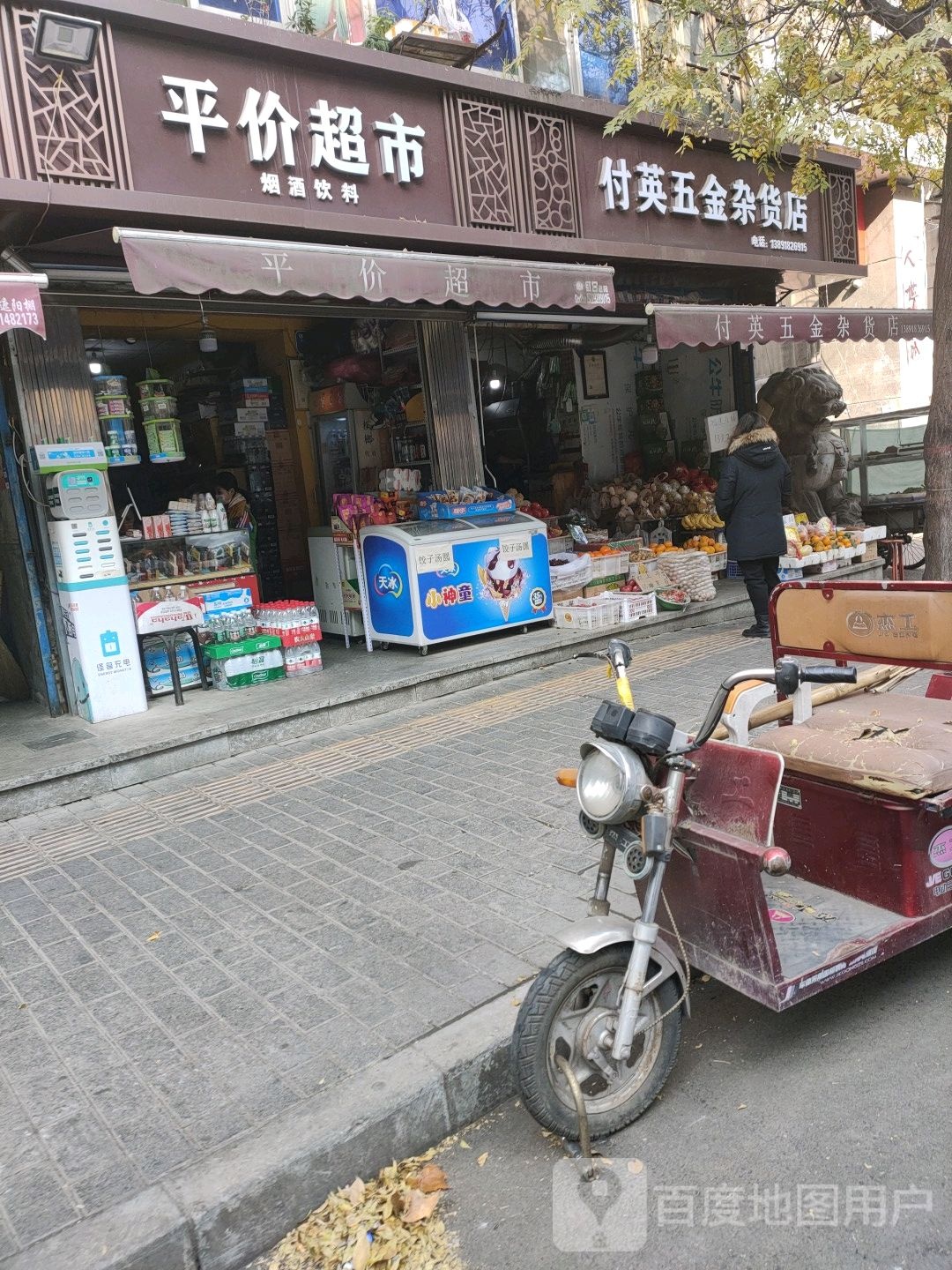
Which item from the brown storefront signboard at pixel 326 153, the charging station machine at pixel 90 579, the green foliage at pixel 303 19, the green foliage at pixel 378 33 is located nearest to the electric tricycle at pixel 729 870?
the charging station machine at pixel 90 579

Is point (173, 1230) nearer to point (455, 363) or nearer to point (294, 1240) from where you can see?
point (294, 1240)

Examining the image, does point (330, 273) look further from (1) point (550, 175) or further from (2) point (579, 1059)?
(2) point (579, 1059)

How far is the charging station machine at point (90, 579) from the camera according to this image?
659 cm

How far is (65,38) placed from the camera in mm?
5656

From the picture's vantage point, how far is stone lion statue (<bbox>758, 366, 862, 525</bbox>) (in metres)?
12.1

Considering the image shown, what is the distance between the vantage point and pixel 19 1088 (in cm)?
309

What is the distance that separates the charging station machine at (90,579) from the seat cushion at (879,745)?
4951 millimetres

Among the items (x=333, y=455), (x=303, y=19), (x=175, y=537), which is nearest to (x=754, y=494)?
(x=175, y=537)

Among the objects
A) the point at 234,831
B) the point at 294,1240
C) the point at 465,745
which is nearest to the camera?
the point at 294,1240

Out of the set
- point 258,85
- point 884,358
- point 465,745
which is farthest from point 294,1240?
point 884,358

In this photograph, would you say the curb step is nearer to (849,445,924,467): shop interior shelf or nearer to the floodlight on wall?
the floodlight on wall

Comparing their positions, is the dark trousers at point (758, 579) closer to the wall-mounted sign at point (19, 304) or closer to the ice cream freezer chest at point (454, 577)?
the ice cream freezer chest at point (454, 577)

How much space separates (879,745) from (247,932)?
2.68 metres

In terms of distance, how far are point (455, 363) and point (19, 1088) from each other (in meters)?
7.67
